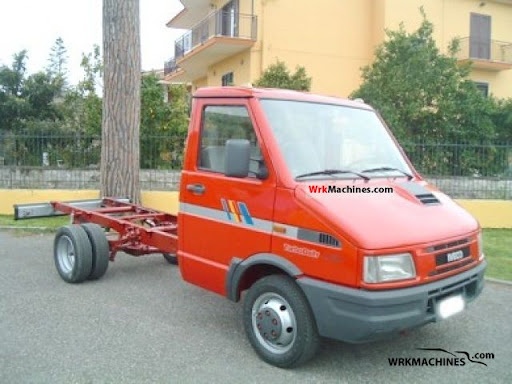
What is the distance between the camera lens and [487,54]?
25.0 metres

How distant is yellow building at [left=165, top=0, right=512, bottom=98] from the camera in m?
20.8

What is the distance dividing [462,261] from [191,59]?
2223 cm

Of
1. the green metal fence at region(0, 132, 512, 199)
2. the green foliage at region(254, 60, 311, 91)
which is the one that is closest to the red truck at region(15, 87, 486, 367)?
the green metal fence at region(0, 132, 512, 199)

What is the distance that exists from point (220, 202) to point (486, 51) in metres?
24.5

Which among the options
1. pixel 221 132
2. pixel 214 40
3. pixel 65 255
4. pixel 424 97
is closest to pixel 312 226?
pixel 221 132

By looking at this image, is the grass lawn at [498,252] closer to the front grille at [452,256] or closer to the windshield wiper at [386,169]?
the windshield wiper at [386,169]

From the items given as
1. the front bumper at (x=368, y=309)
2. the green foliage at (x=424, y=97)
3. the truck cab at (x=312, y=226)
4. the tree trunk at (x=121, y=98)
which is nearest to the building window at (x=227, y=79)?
the green foliage at (x=424, y=97)

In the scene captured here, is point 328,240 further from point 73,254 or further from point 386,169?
point 73,254

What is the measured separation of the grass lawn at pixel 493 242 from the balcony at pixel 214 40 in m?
12.1

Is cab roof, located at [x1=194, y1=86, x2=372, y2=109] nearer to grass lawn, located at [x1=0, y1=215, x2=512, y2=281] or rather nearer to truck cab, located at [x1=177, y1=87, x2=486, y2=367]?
truck cab, located at [x1=177, y1=87, x2=486, y2=367]

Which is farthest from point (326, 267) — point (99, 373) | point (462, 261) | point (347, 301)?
point (99, 373)

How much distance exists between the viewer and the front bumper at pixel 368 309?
3551mm

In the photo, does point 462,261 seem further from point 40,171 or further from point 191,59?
point 191,59

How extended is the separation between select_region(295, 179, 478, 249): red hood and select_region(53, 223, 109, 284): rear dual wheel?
10.9ft
